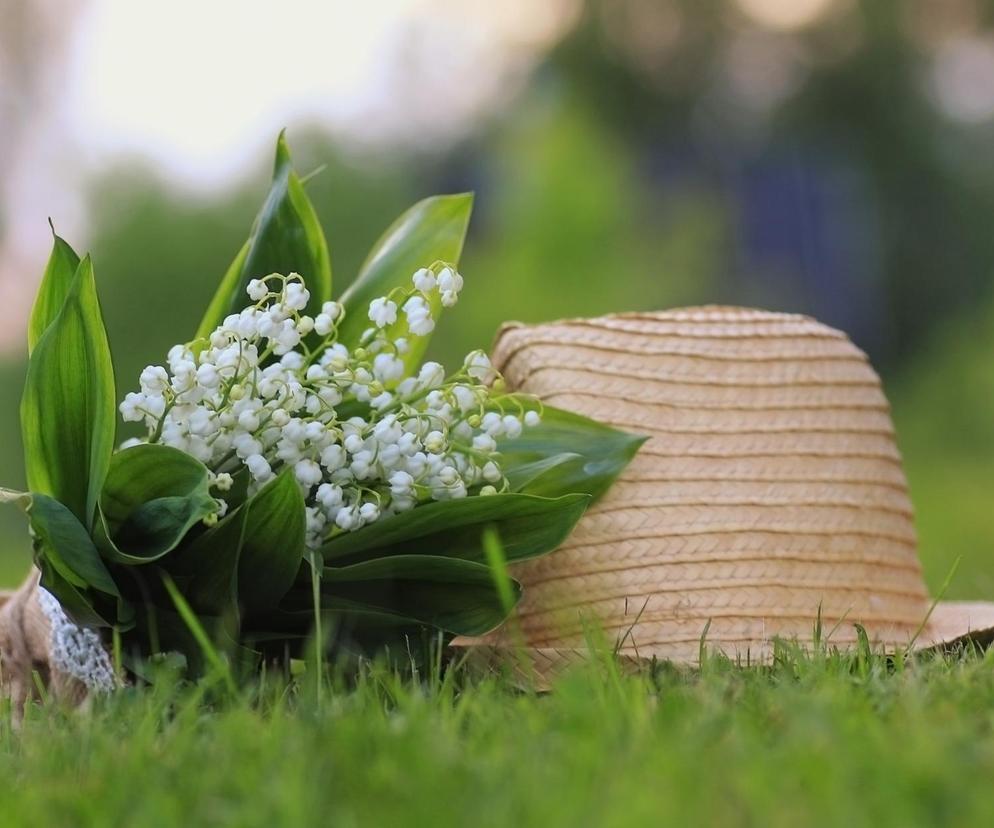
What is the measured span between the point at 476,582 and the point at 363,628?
13 cm

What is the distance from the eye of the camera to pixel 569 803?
65 cm

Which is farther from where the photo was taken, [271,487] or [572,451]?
[572,451]

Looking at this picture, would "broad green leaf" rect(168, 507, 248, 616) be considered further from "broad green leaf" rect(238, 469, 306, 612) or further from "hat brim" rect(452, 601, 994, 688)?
"hat brim" rect(452, 601, 994, 688)

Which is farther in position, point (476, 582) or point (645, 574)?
point (645, 574)

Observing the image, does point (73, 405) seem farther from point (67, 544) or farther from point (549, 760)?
point (549, 760)

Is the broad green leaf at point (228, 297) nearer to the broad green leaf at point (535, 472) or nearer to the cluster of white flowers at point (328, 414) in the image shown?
the cluster of white flowers at point (328, 414)

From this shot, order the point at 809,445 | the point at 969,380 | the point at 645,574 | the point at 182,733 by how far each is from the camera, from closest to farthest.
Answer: the point at 182,733 → the point at 645,574 → the point at 809,445 → the point at 969,380

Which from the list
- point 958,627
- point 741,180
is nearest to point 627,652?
point 958,627

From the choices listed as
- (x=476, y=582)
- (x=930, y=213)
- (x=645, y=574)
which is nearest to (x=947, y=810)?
(x=476, y=582)

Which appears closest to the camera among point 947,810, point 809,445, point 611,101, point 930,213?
point 947,810

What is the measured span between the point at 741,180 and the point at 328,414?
33.9ft

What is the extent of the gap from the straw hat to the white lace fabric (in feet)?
1.38

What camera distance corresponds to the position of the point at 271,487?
3.79 ft

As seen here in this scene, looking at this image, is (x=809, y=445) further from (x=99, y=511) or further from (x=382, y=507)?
(x=99, y=511)
